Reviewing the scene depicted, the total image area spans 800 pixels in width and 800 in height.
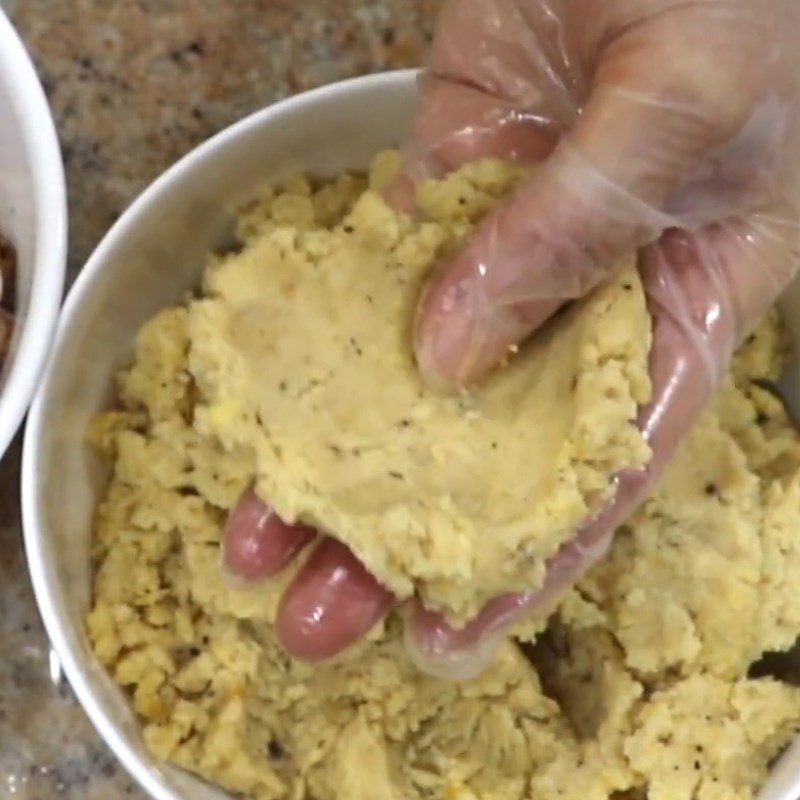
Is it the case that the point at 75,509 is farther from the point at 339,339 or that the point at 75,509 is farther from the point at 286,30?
the point at 286,30

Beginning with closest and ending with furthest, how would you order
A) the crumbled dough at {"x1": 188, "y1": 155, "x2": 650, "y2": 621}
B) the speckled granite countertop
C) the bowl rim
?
the crumbled dough at {"x1": 188, "y1": 155, "x2": 650, "y2": 621}, the bowl rim, the speckled granite countertop

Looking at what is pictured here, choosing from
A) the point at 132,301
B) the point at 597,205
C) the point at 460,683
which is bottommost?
the point at 460,683

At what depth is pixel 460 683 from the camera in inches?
32.7

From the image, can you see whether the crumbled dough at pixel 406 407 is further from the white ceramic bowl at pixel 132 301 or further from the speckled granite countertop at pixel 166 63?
the speckled granite countertop at pixel 166 63

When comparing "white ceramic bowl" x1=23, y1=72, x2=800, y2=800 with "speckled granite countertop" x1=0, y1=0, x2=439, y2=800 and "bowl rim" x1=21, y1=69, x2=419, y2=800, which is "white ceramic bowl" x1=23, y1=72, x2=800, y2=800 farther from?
"speckled granite countertop" x1=0, y1=0, x2=439, y2=800

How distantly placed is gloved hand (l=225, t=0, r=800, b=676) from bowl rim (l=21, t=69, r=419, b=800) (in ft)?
0.39

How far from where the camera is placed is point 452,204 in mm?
758

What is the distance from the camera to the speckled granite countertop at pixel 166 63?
0.98 m

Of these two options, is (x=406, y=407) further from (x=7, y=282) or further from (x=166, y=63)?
(x=166, y=63)

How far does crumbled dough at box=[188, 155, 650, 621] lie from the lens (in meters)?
0.66

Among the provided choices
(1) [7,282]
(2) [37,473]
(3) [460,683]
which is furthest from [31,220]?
(3) [460,683]

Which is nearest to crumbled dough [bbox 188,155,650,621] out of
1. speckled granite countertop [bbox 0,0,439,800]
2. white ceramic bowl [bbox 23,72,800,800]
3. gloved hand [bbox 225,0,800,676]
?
gloved hand [bbox 225,0,800,676]

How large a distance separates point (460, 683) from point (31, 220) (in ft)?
1.40

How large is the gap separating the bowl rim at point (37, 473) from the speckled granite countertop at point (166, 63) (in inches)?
6.0
